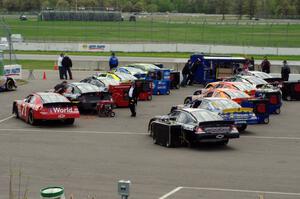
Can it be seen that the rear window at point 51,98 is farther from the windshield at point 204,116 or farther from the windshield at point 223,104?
the windshield at point 204,116

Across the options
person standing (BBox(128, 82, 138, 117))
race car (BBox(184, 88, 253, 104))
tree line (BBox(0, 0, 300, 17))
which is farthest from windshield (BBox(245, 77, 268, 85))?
tree line (BBox(0, 0, 300, 17))

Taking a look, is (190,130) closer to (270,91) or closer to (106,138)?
(106,138)

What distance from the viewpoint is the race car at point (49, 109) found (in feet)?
75.2

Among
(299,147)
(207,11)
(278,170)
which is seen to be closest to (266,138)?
(299,147)

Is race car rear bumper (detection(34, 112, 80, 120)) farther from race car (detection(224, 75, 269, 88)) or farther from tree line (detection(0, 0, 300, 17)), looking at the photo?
tree line (detection(0, 0, 300, 17))

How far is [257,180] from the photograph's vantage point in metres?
15.3

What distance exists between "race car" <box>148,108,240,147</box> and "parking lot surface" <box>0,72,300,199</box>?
12.3 inches

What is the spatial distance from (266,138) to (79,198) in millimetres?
9438

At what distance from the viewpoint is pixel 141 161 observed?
17.5 meters

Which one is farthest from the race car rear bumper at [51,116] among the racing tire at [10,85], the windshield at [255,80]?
the racing tire at [10,85]

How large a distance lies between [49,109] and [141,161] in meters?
6.48

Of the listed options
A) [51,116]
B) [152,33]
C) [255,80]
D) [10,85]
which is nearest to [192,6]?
[152,33]

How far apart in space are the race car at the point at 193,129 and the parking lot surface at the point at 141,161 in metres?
0.31

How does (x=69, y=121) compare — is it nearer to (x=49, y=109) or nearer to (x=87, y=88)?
(x=49, y=109)
